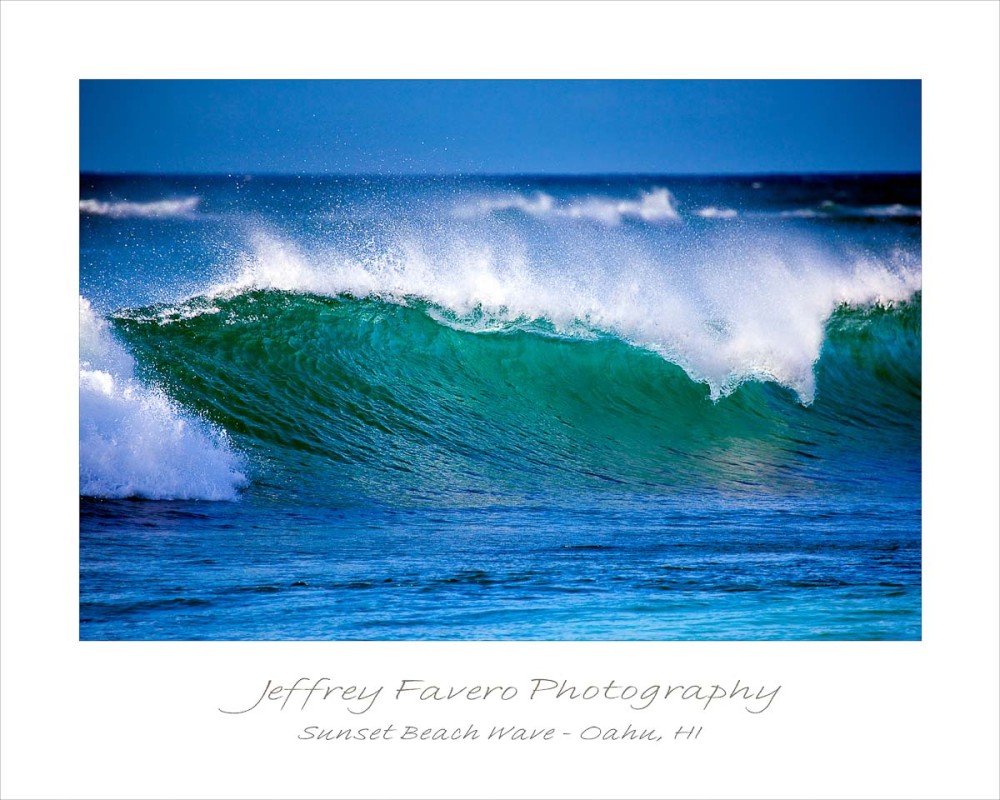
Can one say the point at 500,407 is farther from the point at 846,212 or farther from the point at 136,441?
the point at 846,212

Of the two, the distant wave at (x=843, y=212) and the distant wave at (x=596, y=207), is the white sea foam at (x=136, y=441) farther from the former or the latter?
the distant wave at (x=843, y=212)

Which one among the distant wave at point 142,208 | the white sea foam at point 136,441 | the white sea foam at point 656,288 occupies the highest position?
the distant wave at point 142,208

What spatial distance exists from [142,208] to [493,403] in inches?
87.3

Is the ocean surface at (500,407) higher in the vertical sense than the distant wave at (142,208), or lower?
lower

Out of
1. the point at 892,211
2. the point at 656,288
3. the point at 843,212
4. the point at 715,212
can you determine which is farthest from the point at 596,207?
the point at 892,211

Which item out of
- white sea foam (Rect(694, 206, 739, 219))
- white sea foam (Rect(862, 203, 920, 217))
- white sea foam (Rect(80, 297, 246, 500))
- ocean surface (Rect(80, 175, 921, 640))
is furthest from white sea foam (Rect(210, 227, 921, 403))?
white sea foam (Rect(80, 297, 246, 500))

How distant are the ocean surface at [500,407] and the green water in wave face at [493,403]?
0.02m

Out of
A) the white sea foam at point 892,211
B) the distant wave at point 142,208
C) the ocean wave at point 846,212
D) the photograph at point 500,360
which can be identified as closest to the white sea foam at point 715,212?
the photograph at point 500,360

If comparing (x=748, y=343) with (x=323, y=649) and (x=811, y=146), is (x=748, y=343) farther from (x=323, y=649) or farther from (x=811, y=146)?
(x=323, y=649)

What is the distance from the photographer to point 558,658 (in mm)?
4234

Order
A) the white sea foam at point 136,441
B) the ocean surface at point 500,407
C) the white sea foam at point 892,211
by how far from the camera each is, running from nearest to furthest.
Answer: the ocean surface at point 500,407 < the white sea foam at point 136,441 < the white sea foam at point 892,211

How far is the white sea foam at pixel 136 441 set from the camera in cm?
530
